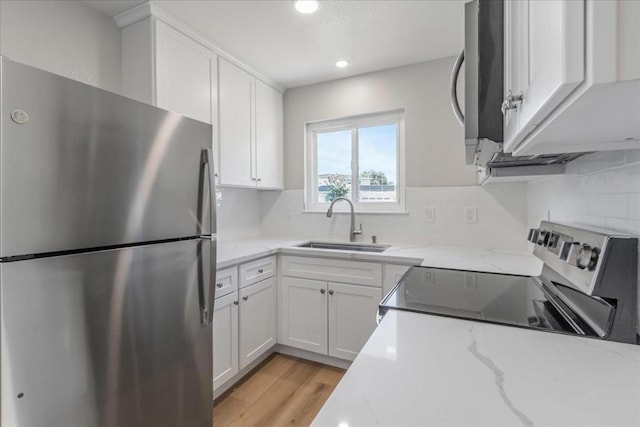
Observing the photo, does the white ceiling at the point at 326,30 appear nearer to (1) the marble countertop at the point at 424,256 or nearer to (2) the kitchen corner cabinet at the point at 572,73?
(2) the kitchen corner cabinet at the point at 572,73

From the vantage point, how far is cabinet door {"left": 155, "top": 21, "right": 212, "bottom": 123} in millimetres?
1800

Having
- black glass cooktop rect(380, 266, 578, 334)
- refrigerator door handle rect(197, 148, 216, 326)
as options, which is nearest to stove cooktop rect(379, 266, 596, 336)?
black glass cooktop rect(380, 266, 578, 334)

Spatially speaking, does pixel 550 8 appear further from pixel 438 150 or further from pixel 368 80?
pixel 368 80

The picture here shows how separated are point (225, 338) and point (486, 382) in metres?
1.66

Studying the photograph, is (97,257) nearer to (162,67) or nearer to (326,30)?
(162,67)

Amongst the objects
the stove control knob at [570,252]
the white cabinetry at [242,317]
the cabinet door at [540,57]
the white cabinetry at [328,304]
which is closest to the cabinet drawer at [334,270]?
the white cabinetry at [328,304]

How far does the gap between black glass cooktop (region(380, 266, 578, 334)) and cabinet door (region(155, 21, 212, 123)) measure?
5.60 feet

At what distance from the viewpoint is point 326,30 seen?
1.99 metres

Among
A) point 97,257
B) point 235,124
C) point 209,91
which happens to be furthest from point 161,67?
point 97,257

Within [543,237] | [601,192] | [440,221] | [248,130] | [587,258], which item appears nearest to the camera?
[587,258]

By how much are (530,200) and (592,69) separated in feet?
6.53

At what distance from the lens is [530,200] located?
6.61 feet

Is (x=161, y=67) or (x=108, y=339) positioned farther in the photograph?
(x=161, y=67)

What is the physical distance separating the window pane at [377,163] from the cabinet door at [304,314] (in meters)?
0.99
